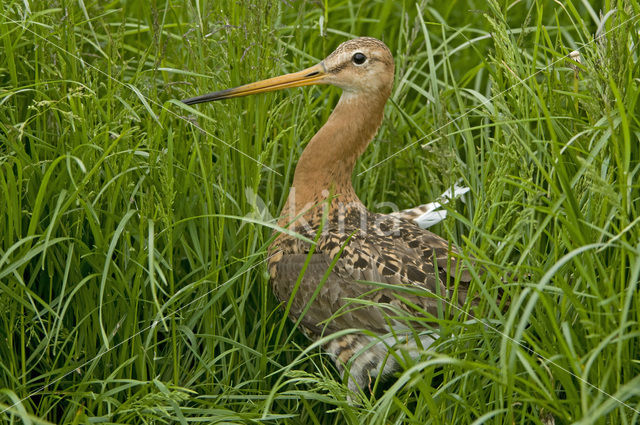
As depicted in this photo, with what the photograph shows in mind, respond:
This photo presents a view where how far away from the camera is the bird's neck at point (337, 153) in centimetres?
379

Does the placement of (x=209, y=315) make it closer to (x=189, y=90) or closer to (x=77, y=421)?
(x=77, y=421)

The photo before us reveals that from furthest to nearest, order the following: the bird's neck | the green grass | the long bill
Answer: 1. the bird's neck
2. the long bill
3. the green grass

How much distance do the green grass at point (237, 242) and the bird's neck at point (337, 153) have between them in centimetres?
13

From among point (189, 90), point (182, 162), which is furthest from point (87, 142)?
point (189, 90)

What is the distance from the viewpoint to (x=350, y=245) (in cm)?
348

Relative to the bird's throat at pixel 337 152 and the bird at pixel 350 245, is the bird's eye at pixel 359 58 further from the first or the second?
the bird's throat at pixel 337 152

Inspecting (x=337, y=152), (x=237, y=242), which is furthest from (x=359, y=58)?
(x=237, y=242)

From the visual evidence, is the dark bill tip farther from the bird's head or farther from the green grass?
the bird's head

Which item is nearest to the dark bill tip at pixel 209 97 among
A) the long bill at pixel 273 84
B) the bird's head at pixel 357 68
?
the long bill at pixel 273 84

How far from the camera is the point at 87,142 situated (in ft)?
10.2

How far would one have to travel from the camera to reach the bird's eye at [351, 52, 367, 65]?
3.86 meters

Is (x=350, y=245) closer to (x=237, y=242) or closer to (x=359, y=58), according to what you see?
(x=237, y=242)

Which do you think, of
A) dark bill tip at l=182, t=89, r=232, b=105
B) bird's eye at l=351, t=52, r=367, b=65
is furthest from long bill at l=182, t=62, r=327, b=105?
bird's eye at l=351, t=52, r=367, b=65

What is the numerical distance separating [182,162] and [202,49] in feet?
1.59
